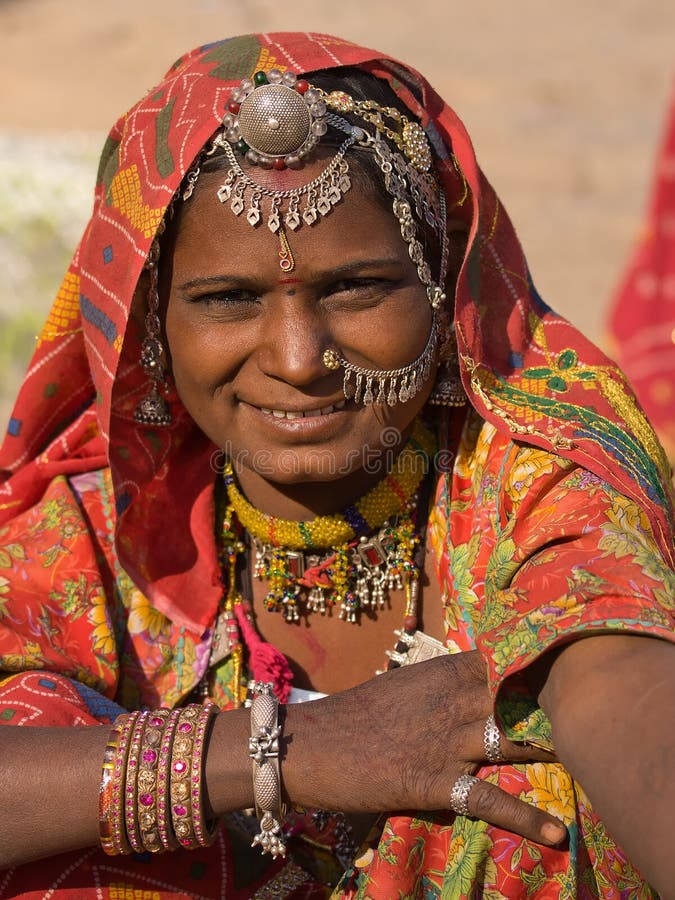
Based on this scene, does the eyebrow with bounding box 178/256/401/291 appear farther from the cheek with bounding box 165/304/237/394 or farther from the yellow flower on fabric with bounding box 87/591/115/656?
the yellow flower on fabric with bounding box 87/591/115/656

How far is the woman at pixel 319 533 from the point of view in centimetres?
223

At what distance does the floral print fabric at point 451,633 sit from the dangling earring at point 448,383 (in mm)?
80

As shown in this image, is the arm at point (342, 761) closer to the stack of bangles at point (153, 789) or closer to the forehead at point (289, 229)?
the stack of bangles at point (153, 789)

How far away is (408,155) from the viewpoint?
2590 mm

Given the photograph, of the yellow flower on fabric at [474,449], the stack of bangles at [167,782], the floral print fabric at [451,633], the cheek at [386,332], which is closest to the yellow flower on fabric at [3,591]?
the floral print fabric at [451,633]

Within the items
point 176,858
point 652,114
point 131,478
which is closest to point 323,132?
point 131,478

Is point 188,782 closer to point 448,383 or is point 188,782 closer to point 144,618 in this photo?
point 144,618

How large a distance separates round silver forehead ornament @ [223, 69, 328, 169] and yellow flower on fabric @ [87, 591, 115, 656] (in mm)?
1108

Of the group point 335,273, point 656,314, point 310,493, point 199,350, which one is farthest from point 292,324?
point 656,314

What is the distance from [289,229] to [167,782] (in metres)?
1.13

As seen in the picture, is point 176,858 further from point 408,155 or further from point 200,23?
point 200,23

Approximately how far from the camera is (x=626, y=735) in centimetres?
188

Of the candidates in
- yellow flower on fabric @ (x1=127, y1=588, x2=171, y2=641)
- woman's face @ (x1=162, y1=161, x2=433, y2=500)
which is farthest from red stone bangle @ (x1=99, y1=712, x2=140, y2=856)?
woman's face @ (x1=162, y1=161, x2=433, y2=500)

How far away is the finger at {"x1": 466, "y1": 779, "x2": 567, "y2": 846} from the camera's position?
2.22m
